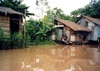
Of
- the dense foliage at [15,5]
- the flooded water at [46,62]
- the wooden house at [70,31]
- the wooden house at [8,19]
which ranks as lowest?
the flooded water at [46,62]

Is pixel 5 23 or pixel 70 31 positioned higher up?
pixel 5 23

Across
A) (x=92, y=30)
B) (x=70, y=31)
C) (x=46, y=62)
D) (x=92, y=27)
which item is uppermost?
(x=92, y=27)

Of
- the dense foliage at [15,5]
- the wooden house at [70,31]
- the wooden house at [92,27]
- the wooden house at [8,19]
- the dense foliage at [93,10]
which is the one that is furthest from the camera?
the dense foliage at [93,10]

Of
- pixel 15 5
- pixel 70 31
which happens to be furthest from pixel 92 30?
pixel 15 5

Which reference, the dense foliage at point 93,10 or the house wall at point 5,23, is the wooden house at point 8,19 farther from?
the dense foliage at point 93,10

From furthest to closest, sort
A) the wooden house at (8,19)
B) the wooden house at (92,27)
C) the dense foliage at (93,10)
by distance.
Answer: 1. the dense foliage at (93,10)
2. the wooden house at (92,27)
3. the wooden house at (8,19)

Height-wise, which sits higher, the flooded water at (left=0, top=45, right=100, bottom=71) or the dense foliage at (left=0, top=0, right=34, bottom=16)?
the dense foliage at (left=0, top=0, right=34, bottom=16)

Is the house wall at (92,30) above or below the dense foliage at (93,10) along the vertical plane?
below

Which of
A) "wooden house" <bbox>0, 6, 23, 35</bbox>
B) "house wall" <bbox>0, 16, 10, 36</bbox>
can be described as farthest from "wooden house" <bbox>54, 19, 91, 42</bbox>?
"house wall" <bbox>0, 16, 10, 36</bbox>

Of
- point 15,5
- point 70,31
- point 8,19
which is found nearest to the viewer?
point 8,19

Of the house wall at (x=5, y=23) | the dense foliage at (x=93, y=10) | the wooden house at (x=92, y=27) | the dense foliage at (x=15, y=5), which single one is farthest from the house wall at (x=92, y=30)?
the house wall at (x=5, y=23)

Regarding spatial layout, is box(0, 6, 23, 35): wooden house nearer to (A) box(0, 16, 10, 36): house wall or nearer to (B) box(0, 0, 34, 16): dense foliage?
(A) box(0, 16, 10, 36): house wall

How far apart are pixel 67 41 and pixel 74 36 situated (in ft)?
5.80

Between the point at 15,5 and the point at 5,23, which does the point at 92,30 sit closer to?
the point at 15,5
